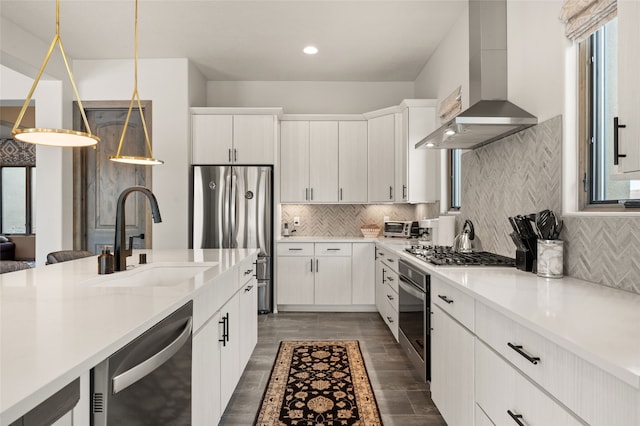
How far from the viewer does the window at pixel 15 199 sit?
868cm

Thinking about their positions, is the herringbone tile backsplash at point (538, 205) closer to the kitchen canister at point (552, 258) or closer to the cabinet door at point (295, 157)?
the kitchen canister at point (552, 258)

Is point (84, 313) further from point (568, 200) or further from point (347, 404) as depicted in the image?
point (568, 200)

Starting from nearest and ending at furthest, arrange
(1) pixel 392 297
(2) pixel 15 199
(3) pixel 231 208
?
(1) pixel 392 297, (3) pixel 231 208, (2) pixel 15 199

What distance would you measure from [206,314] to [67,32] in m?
3.73

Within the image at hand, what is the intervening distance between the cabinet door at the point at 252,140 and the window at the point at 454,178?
6.82ft

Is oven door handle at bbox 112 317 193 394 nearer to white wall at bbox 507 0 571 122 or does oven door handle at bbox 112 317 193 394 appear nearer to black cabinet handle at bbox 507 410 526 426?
black cabinet handle at bbox 507 410 526 426

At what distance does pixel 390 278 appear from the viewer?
3605 mm

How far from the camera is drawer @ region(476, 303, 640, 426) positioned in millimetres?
813

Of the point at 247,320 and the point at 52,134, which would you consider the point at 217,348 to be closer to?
the point at 247,320

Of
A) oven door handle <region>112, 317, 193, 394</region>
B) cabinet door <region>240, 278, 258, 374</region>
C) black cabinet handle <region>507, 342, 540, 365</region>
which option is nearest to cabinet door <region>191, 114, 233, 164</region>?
cabinet door <region>240, 278, 258, 374</region>

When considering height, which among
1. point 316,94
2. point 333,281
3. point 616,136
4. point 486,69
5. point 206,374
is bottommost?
point 333,281

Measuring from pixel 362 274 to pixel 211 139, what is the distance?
247 cm

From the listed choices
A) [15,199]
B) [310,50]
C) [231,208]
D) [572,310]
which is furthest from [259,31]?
[15,199]

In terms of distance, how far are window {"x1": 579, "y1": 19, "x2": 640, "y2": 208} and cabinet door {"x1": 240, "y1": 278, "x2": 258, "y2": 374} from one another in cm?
212
